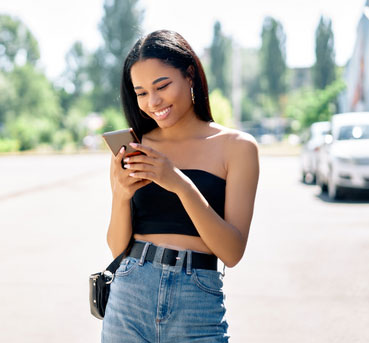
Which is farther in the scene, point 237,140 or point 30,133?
point 30,133

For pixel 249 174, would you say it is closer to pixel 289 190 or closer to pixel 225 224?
pixel 225 224

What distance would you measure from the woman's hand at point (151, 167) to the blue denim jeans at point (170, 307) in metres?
0.27

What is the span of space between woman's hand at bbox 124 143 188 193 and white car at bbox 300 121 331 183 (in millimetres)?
14381

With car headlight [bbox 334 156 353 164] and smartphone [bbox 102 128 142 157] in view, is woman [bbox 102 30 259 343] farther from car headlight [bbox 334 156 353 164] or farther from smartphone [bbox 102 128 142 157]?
car headlight [bbox 334 156 353 164]

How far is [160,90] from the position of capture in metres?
2.00

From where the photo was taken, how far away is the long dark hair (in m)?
2.03

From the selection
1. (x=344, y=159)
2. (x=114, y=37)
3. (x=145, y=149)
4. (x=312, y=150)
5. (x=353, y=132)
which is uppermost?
(x=145, y=149)

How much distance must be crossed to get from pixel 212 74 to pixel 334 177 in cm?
Result: 7041

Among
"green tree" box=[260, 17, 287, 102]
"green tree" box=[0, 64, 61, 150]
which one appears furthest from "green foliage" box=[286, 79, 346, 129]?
"green tree" box=[0, 64, 61, 150]

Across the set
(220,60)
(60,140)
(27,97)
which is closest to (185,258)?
(60,140)

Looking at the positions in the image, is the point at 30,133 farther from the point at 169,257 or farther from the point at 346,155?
the point at 169,257

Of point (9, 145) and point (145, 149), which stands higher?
point (145, 149)

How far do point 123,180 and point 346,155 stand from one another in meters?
11.2

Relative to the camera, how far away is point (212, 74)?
81750 millimetres
